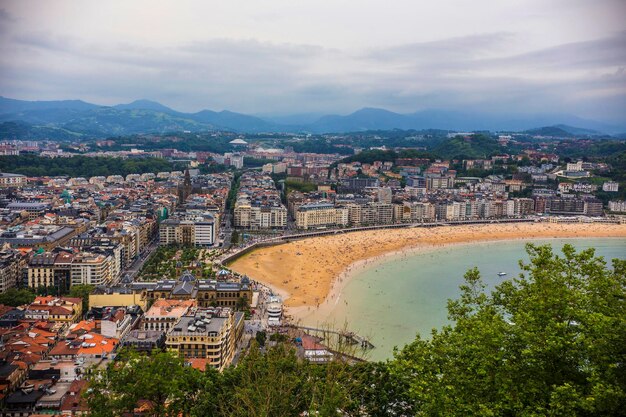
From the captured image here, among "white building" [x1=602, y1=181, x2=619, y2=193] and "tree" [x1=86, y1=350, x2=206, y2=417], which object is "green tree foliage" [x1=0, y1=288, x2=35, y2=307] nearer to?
"tree" [x1=86, y1=350, x2=206, y2=417]

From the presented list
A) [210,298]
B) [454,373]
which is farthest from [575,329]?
[210,298]

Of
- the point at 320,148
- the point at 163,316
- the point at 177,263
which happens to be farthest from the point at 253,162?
the point at 163,316

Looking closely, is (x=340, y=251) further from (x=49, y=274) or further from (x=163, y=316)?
(x=163, y=316)

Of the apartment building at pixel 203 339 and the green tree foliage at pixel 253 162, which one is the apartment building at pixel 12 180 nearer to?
the green tree foliage at pixel 253 162

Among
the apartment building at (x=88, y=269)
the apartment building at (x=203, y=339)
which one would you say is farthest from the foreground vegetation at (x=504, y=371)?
the apartment building at (x=88, y=269)

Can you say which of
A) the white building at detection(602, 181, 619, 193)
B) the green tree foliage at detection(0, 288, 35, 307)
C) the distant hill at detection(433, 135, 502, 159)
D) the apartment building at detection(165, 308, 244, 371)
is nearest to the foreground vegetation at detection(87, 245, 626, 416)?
the apartment building at detection(165, 308, 244, 371)
